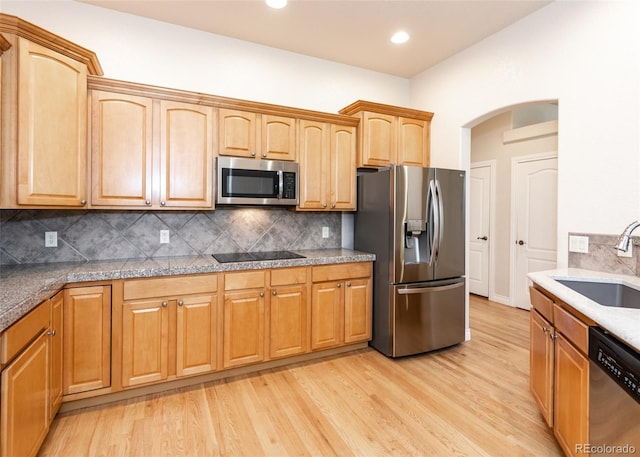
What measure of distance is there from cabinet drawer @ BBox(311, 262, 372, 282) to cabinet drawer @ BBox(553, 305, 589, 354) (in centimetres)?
161

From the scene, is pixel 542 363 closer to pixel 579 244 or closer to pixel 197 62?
pixel 579 244

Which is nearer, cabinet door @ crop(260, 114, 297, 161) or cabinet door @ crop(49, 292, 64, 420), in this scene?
cabinet door @ crop(49, 292, 64, 420)

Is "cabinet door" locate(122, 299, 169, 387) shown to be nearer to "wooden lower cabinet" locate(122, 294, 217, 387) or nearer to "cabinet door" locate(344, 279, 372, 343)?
"wooden lower cabinet" locate(122, 294, 217, 387)

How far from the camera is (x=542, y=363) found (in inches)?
76.5

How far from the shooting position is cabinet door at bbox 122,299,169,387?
2.26 meters

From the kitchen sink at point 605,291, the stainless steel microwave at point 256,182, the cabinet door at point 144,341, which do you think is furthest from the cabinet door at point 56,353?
the kitchen sink at point 605,291

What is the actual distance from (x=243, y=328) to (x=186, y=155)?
1.46 m

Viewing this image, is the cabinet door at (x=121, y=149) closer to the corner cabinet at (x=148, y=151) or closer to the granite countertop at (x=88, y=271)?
the corner cabinet at (x=148, y=151)

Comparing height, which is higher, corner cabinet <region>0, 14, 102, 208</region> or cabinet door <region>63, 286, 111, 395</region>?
corner cabinet <region>0, 14, 102, 208</region>

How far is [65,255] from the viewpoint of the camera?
8.37ft

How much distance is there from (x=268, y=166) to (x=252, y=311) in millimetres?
1251

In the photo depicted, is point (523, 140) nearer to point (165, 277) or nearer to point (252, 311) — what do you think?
point (252, 311)

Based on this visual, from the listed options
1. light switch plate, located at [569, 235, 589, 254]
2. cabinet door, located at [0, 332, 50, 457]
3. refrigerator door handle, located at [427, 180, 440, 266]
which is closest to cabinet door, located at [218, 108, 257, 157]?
refrigerator door handle, located at [427, 180, 440, 266]

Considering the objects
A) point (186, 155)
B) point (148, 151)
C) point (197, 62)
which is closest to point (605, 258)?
point (186, 155)
